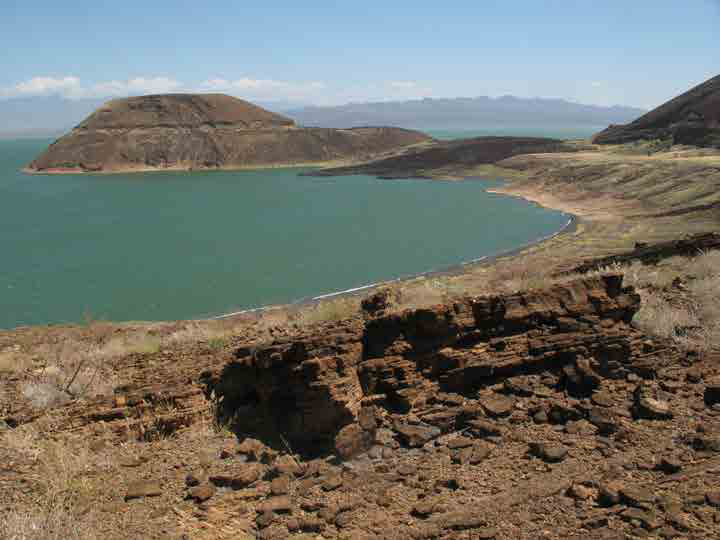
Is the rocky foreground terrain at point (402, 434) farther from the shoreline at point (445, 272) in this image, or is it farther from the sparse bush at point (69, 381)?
the shoreline at point (445, 272)

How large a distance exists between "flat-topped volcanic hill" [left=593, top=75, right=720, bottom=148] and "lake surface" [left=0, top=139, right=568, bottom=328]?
907 inches

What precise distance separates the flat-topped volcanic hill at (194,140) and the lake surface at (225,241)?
26830mm

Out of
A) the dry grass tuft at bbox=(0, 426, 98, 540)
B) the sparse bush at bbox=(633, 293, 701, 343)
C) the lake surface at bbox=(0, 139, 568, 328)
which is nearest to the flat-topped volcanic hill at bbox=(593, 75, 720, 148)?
the lake surface at bbox=(0, 139, 568, 328)

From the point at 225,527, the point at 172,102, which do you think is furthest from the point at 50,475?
the point at 172,102

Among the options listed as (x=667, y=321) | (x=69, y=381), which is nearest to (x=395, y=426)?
(x=667, y=321)

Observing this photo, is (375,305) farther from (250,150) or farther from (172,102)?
(172,102)

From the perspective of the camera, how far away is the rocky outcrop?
6.27 m

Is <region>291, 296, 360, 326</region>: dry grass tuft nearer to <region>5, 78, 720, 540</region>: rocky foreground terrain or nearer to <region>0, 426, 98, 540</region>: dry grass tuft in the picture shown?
<region>5, 78, 720, 540</region>: rocky foreground terrain

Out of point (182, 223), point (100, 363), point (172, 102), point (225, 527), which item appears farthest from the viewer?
point (172, 102)

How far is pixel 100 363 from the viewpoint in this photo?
25.6ft

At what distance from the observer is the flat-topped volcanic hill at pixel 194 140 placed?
99.8 meters

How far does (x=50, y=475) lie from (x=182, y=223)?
45557 mm

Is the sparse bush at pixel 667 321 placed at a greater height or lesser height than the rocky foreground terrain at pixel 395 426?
greater

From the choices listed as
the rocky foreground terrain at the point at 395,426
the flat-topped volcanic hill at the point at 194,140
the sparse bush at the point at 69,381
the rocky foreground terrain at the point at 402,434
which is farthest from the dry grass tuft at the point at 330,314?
the flat-topped volcanic hill at the point at 194,140
